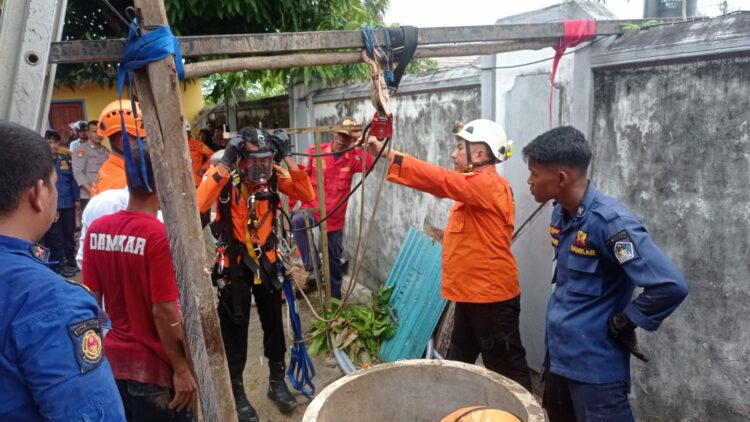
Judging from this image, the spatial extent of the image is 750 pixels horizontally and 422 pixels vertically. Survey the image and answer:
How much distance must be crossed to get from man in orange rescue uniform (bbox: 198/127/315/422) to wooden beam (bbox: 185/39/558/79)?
3.85ft

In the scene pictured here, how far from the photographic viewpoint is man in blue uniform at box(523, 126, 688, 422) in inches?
88.5

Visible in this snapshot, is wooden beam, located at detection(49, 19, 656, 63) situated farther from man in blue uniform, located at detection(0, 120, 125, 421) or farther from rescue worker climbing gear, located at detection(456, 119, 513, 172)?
man in blue uniform, located at detection(0, 120, 125, 421)

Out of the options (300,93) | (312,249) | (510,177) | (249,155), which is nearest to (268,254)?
(249,155)

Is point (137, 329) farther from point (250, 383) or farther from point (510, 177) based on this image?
point (510, 177)

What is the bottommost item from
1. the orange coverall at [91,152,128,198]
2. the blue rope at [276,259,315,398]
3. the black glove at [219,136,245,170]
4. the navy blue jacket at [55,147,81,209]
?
the blue rope at [276,259,315,398]

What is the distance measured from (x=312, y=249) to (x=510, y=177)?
198 cm

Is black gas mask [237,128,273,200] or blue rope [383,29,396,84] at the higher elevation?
blue rope [383,29,396,84]

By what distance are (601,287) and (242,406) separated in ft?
8.78

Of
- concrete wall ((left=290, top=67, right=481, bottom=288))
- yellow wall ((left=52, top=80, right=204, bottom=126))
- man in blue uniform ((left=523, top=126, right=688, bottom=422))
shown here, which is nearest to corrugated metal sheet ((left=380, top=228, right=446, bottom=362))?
concrete wall ((left=290, top=67, right=481, bottom=288))

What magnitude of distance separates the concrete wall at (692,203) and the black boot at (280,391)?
2456mm

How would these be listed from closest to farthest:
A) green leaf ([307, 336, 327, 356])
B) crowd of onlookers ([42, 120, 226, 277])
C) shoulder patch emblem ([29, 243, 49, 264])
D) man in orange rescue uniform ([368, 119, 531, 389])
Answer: shoulder patch emblem ([29, 243, 49, 264]), man in orange rescue uniform ([368, 119, 531, 389]), green leaf ([307, 336, 327, 356]), crowd of onlookers ([42, 120, 226, 277])

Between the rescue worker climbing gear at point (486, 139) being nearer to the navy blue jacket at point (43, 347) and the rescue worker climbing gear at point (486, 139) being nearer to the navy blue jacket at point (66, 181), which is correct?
the navy blue jacket at point (43, 347)

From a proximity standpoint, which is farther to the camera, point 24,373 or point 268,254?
point 268,254

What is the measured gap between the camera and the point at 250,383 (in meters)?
4.56
